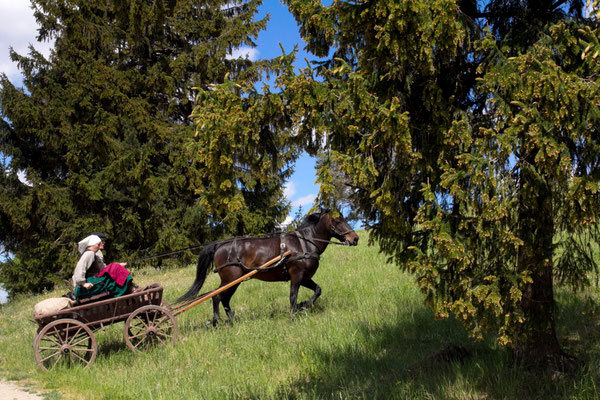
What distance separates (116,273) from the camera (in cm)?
818

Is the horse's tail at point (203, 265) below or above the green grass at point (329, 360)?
above

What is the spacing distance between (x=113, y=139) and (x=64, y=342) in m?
14.2

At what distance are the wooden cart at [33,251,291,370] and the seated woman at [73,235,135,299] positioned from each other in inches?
9.0

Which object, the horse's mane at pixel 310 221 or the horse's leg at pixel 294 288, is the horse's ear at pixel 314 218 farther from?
the horse's leg at pixel 294 288

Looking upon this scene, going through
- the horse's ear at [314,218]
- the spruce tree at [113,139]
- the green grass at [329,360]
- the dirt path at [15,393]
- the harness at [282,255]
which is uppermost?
the spruce tree at [113,139]

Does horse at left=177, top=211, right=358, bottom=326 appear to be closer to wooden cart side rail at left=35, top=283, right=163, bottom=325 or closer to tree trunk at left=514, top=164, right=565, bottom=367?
wooden cart side rail at left=35, top=283, right=163, bottom=325

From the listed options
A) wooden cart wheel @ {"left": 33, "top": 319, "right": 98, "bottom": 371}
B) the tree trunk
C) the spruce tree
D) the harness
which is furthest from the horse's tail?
the spruce tree

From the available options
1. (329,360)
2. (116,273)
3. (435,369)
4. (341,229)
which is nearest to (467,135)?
(435,369)

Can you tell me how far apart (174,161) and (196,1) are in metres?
7.74

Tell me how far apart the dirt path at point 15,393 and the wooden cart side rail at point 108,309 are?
103cm

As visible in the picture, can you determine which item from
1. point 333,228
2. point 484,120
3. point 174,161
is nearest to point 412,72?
point 484,120

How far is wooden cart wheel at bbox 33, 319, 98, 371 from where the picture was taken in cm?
766

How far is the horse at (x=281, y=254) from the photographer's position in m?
9.65

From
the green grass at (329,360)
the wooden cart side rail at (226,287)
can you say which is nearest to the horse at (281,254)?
the wooden cart side rail at (226,287)
